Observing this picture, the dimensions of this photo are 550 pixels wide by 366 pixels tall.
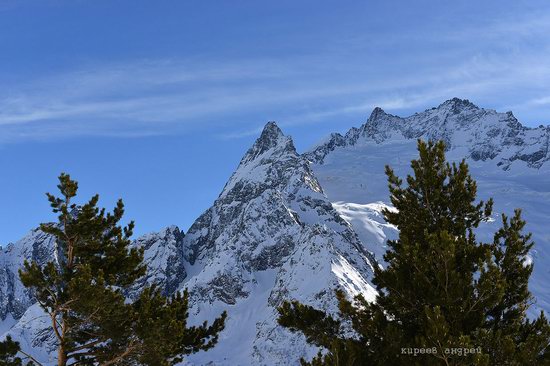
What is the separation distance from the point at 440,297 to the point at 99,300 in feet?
33.2

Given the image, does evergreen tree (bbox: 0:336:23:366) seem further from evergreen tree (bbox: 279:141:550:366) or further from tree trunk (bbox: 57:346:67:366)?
evergreen tree (bbox: 279:141:550:366)

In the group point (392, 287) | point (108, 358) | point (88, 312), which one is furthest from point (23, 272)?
point (392, 287)

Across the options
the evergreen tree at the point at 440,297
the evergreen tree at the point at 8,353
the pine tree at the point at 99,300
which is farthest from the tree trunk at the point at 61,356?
the evergreen tree at the point at 440,297

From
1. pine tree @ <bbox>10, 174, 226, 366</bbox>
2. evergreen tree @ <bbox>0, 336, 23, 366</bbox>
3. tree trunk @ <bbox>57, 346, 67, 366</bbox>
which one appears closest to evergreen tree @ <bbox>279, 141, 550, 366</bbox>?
pine tree @ <bbox>10, 174, 226, 366</bbox>

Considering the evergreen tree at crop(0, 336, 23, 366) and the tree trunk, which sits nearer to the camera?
the evergreen tree at crop(0, 336, 23, 366)

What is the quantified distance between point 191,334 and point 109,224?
515 cm

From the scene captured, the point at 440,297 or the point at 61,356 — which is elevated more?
the point at 440,297

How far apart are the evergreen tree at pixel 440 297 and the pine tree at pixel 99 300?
471 cm

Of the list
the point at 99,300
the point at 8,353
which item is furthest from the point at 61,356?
the point at 99,300

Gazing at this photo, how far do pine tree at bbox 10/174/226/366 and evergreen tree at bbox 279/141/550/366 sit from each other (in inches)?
185

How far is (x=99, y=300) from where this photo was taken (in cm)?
1938

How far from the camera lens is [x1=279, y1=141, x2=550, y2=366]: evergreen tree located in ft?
51.3

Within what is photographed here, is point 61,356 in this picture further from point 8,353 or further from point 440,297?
point 440,297

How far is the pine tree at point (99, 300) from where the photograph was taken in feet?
66.1
